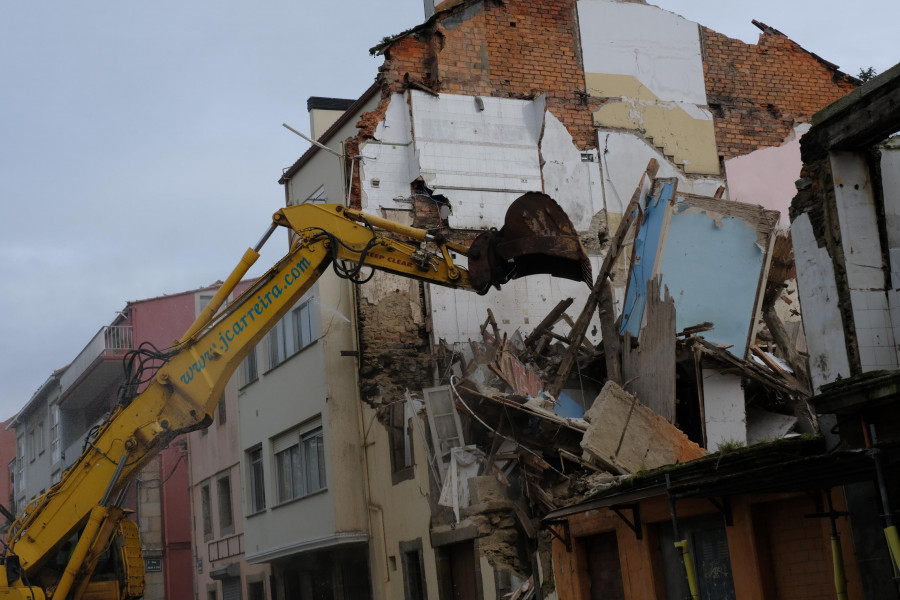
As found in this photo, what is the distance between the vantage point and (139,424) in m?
13.0

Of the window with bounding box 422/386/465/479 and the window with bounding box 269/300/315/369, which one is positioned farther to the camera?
the window with bounding box 269/300/315/369

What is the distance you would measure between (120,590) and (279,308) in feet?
13.0

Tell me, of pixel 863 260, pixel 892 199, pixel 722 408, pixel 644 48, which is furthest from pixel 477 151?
pixel 863 260

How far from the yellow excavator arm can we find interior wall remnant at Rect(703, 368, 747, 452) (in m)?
2.70

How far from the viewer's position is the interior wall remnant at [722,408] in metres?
14.2

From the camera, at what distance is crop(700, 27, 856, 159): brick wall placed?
2194cm

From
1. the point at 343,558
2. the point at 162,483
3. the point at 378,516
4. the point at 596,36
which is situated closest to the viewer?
the point at 378,516

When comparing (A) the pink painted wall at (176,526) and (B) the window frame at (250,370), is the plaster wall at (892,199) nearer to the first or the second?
(B) the window frame at (250,370)

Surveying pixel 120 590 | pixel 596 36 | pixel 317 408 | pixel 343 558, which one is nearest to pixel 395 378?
pixel 317 408

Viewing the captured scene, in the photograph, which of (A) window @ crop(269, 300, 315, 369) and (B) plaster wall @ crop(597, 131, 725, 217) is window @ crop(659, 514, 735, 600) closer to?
(A) window @ crop(269, 300, 315, 369)

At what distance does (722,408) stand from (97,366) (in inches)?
950

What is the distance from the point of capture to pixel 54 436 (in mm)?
39750

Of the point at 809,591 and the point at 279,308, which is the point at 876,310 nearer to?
the point at 809,591

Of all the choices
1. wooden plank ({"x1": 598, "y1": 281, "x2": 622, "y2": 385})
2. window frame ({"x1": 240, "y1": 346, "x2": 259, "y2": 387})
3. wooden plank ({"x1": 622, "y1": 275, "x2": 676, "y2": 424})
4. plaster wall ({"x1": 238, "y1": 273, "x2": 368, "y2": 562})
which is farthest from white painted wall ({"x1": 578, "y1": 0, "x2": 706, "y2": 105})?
window frame ({"x1": 240, "y1": 346, "x2": 259, "y2": 387})
